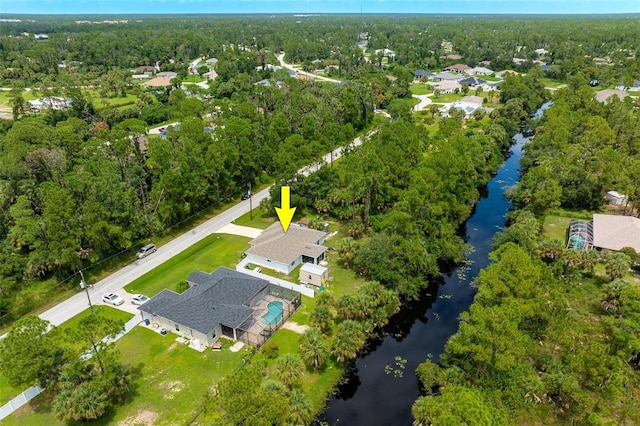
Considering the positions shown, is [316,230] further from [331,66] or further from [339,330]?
[331,66]

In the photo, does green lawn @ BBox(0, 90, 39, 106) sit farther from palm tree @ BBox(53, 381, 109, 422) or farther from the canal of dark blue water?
the canal of dark blue water

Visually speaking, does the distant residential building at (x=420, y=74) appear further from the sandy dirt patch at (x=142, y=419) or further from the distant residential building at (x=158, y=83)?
the sandy dirt patch at (x=142, y=419)

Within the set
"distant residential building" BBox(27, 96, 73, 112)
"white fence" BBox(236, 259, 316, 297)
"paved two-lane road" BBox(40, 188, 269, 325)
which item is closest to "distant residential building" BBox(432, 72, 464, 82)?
"paved two-lane road" BBox(40, 188, 269, 325)

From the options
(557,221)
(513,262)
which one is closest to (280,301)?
(513,262)

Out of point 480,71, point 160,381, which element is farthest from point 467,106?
point 160,381

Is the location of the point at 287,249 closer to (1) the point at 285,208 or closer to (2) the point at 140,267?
(1) the point at 285,208
